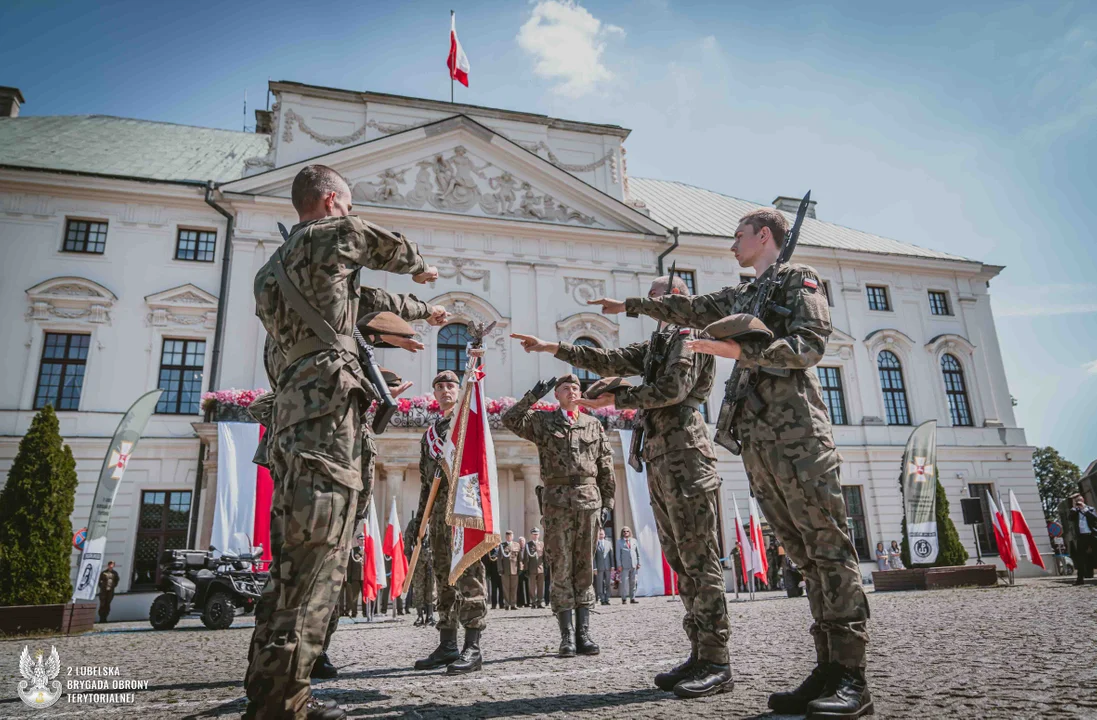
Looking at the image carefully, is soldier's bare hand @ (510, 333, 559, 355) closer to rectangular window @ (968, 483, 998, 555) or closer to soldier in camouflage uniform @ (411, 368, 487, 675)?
soldier in camouflage uniform @ (411, 368, 487, 675)

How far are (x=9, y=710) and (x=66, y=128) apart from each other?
26874 millimetres

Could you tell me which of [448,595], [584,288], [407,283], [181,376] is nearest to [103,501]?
[181,376]

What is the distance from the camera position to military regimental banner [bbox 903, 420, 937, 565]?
1609cm

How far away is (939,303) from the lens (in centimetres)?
2795

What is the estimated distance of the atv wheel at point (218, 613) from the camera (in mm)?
10672

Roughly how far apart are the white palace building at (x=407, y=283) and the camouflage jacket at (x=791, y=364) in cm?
1606

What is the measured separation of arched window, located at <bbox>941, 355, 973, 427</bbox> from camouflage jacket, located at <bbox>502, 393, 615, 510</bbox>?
24914 mm

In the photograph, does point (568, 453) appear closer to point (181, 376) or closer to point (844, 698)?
point (844, 698)

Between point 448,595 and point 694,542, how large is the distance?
6.81 feet

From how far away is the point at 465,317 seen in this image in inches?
857

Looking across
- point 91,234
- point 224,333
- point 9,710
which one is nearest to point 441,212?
point 224,333

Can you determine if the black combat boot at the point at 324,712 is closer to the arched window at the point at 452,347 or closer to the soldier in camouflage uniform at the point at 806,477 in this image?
the soldier in camouflage uniform at the point at 806,477

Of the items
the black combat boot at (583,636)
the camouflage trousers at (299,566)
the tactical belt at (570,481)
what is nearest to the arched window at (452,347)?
the tactical belt at (570,481)

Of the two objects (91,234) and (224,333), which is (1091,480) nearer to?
(224,333)
